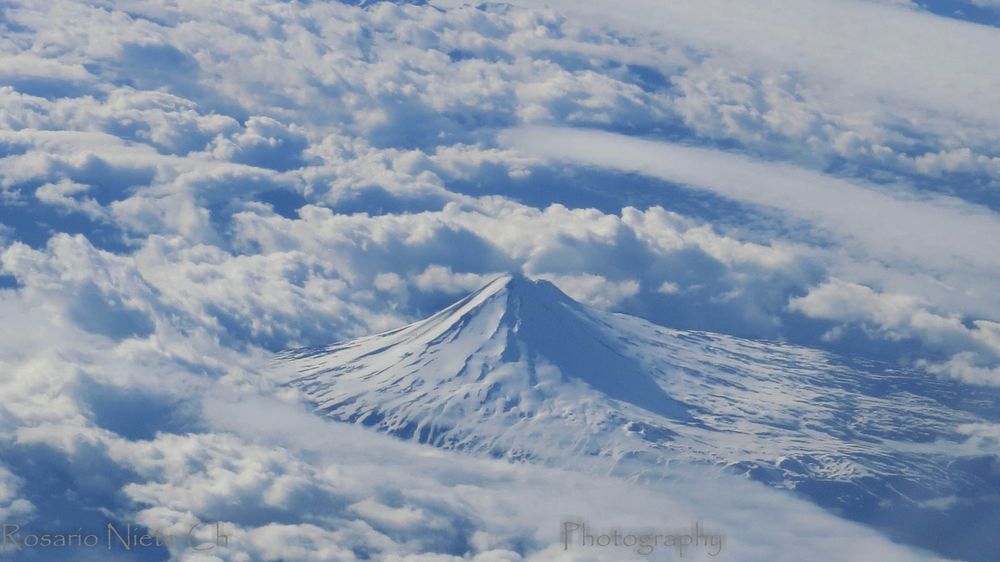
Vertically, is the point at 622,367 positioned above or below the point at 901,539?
above

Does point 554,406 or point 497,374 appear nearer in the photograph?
point 554,406

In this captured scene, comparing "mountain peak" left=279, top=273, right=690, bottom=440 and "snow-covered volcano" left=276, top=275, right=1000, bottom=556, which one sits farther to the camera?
"mountain peak" left=279, top=273, right=690, bottom=440

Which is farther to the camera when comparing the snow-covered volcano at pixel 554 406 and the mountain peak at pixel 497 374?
the mountain peak at pixel 497 374

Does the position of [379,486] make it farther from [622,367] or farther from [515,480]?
[622,367]

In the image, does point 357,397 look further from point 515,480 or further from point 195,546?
point 195,546

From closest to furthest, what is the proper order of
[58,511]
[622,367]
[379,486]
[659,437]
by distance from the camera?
[58,511]
[379,486]
[659,437]
[622,367]

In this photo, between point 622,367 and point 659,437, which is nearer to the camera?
point 659,437

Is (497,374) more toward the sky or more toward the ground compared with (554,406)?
more toward the sky

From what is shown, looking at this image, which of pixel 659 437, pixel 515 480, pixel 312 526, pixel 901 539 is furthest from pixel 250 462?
pixel 901 539

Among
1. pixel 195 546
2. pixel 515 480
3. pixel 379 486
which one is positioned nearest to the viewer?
pixel 195 546
